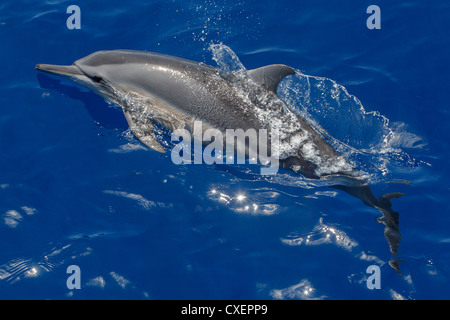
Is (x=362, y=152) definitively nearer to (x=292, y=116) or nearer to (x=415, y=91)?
(x=292, y=116)

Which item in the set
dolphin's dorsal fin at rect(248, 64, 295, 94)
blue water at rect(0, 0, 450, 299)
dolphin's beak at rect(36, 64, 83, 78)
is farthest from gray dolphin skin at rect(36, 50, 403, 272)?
dolphin's beak at rect(36, 64, 83, 78)

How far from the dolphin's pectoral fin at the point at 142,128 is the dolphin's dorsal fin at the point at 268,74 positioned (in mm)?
2120

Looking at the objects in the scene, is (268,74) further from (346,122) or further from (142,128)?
(142,128)

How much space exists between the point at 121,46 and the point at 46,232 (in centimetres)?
496

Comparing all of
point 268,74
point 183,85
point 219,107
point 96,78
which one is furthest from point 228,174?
point 96,78

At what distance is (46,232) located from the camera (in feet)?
23.5

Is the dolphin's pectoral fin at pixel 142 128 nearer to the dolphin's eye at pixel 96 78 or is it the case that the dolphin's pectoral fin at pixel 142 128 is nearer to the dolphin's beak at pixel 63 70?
the dolphin's eye at pixel 96 78

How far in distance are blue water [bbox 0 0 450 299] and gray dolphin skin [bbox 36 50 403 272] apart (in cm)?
34

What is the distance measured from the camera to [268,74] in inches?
312

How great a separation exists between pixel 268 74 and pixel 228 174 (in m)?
2.00

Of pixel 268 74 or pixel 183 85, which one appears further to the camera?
pixel 268 74

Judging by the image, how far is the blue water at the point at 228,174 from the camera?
22.0 feet
